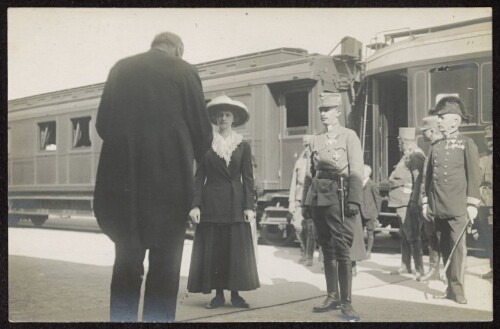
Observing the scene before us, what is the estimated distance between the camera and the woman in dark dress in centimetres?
534

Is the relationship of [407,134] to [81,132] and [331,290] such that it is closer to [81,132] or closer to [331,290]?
[331,290]

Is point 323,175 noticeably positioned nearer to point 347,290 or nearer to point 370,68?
point 347,290

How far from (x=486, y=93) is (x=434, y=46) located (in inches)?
42.1

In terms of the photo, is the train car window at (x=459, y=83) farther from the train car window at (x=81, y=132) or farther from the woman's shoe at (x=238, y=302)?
the train car window at (x=81, y=132)

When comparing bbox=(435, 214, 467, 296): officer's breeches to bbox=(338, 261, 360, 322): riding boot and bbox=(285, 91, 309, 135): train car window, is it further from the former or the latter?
bbox=(285, 91, 309, 135): train car window

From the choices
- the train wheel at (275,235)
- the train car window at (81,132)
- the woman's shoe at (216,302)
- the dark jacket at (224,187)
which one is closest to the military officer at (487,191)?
the dark jacket at (224,187)

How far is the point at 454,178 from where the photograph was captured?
221 inches

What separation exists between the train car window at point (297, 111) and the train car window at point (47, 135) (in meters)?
5.60

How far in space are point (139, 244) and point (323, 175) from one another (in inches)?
76.3

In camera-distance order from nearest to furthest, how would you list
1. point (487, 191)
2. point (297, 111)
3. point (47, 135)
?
1. point (487, 191)
2. point (297, 111)
3. point (47, 135)

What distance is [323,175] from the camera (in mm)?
5273

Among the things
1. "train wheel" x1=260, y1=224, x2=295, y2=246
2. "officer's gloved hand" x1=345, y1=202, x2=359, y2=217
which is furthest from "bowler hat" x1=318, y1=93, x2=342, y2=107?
"train wheel" x1=260, y1=224, x2=295, y2=246

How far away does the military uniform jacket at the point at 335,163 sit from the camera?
202 inches

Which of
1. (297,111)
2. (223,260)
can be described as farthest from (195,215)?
(297,111)
